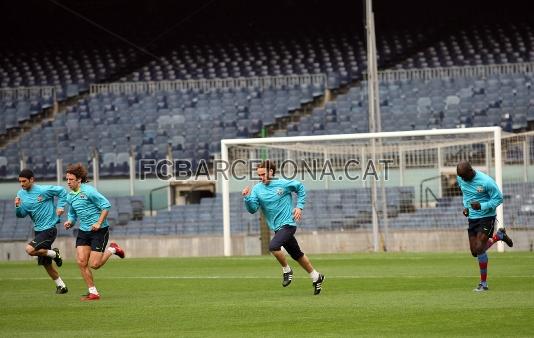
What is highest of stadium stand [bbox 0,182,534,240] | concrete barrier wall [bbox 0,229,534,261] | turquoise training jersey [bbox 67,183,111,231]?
turquoise training jersey [bbox 67,183,111,231]

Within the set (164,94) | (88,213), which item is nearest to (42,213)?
(88,213)

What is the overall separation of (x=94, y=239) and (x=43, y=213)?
6.38 feet

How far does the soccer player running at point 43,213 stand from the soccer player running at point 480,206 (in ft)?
20.1

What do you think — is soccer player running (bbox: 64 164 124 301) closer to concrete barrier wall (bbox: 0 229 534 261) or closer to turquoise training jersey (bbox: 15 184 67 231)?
turquoise training jersey (bbox: 15 184 67 231)

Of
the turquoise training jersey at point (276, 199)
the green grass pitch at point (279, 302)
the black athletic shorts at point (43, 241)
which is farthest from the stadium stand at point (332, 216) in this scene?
the black athletic shorts at point (43, 241)

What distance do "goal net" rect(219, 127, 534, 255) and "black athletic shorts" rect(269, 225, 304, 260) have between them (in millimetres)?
12055

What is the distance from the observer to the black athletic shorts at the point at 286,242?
1597 centimetres

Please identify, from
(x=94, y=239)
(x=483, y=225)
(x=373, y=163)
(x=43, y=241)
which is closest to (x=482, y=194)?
(x=483, y=225)

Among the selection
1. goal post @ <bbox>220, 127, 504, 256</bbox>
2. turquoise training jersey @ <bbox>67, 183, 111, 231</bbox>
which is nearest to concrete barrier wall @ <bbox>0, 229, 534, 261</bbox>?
goal post @ <bbox>220, 127, 504, 256</bbox>

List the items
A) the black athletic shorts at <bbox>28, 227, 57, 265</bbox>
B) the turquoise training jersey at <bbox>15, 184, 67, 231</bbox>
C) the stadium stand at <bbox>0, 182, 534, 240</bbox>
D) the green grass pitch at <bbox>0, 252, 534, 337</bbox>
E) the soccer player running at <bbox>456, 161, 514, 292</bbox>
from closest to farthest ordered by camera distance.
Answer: the green grass pitch at <bbox>0, 252, 534, 337</bbox>
the soccer player running at <bbox>456, 161, 514, 292</bbox>
the black athletic shorts at <bbox>28, 227, 57, 265</bbox>
the turquoise training jersey at <bbox>15, 184, 67, 231</bbox>
the stadium stand at <bbox>0, 182, 534, 240</bbox>

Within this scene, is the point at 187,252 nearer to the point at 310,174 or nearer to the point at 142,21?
the point at 310,174

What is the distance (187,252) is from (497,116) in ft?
38.3

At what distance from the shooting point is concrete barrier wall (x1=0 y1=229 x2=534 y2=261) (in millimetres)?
28969

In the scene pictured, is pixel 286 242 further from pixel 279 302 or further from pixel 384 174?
pixel 384 174
